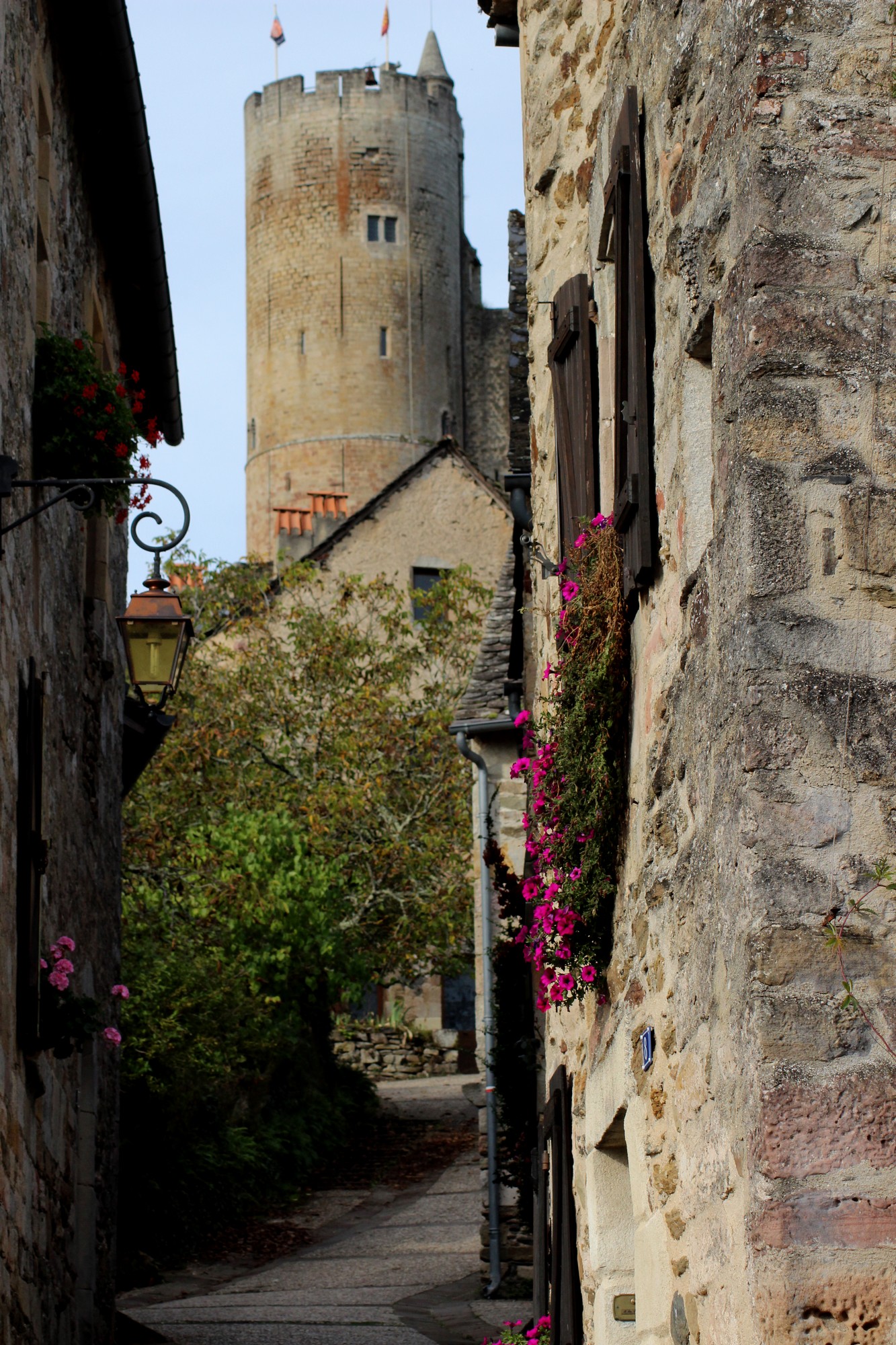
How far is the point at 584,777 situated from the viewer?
4.39m

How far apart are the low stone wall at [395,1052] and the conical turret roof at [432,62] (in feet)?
107

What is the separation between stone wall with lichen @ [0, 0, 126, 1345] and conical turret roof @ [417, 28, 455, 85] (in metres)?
42.8

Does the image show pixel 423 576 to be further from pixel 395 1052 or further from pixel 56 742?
pixel 56 742

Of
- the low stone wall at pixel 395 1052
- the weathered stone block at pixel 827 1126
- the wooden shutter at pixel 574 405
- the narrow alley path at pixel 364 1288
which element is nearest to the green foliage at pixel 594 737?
the wooden shutter at pixel 574 405

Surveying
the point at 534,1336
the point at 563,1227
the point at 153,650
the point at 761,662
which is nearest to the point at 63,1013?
the point at 153,650

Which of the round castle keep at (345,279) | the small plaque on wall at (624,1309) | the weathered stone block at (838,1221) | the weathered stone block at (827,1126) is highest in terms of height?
the round castle keep at (345,279)

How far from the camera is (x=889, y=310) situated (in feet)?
10.5

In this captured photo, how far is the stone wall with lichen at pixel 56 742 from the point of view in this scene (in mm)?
5996

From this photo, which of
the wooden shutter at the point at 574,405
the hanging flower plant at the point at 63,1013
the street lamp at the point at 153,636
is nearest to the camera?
the wooden shutter at the point at 574,405

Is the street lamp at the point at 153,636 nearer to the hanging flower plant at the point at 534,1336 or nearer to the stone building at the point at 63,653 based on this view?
the stone building at the point at 63,653

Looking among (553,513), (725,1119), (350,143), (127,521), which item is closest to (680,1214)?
(725,1119)

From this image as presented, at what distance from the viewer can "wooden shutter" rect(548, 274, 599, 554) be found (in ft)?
16.2

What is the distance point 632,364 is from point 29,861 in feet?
11.0

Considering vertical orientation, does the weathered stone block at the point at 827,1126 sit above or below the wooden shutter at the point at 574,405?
below
